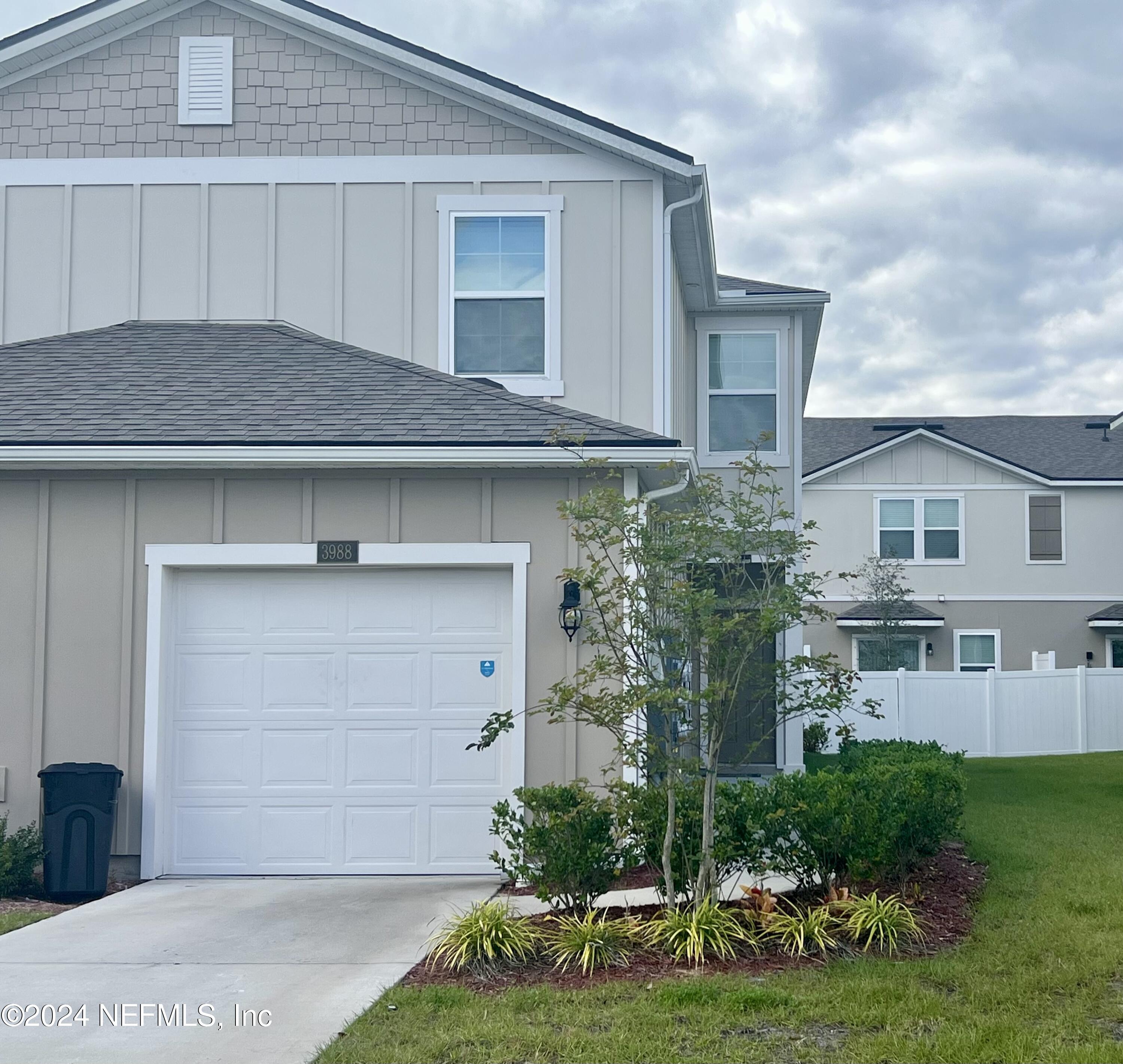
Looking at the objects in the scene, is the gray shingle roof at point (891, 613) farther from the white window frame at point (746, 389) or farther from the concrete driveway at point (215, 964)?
the concrete driveway at point (215, 964)

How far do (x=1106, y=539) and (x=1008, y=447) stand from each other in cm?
339

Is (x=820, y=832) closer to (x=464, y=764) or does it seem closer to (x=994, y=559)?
(x=464, y=764)

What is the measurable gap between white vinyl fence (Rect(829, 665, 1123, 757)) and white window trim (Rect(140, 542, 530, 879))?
537 inches

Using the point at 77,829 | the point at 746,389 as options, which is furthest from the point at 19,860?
the point at 746,389

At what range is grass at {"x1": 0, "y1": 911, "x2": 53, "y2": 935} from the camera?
8227 millimetres

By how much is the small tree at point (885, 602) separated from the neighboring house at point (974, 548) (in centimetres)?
15

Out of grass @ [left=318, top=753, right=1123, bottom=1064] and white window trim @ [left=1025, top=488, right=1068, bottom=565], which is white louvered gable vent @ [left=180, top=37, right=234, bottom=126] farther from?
white window trim @ [left=1025, top=488, right=1068, bottom=565]

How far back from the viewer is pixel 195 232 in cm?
1222

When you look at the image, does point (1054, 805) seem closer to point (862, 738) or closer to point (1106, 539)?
point (862, 738)

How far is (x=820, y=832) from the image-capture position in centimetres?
770

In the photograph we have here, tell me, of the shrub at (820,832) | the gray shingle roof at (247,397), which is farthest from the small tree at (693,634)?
the gray shingle roof at (247,397)

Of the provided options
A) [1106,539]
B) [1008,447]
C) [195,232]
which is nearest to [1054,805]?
[195,232]

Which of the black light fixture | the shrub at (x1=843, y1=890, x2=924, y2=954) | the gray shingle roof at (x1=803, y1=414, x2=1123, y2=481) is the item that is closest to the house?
the black light fixture

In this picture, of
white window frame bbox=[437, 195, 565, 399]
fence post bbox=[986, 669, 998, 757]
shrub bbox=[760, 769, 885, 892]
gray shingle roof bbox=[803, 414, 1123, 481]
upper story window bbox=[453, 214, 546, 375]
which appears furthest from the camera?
gray shingle roof bbox=[803, 414, 1123, 481]
